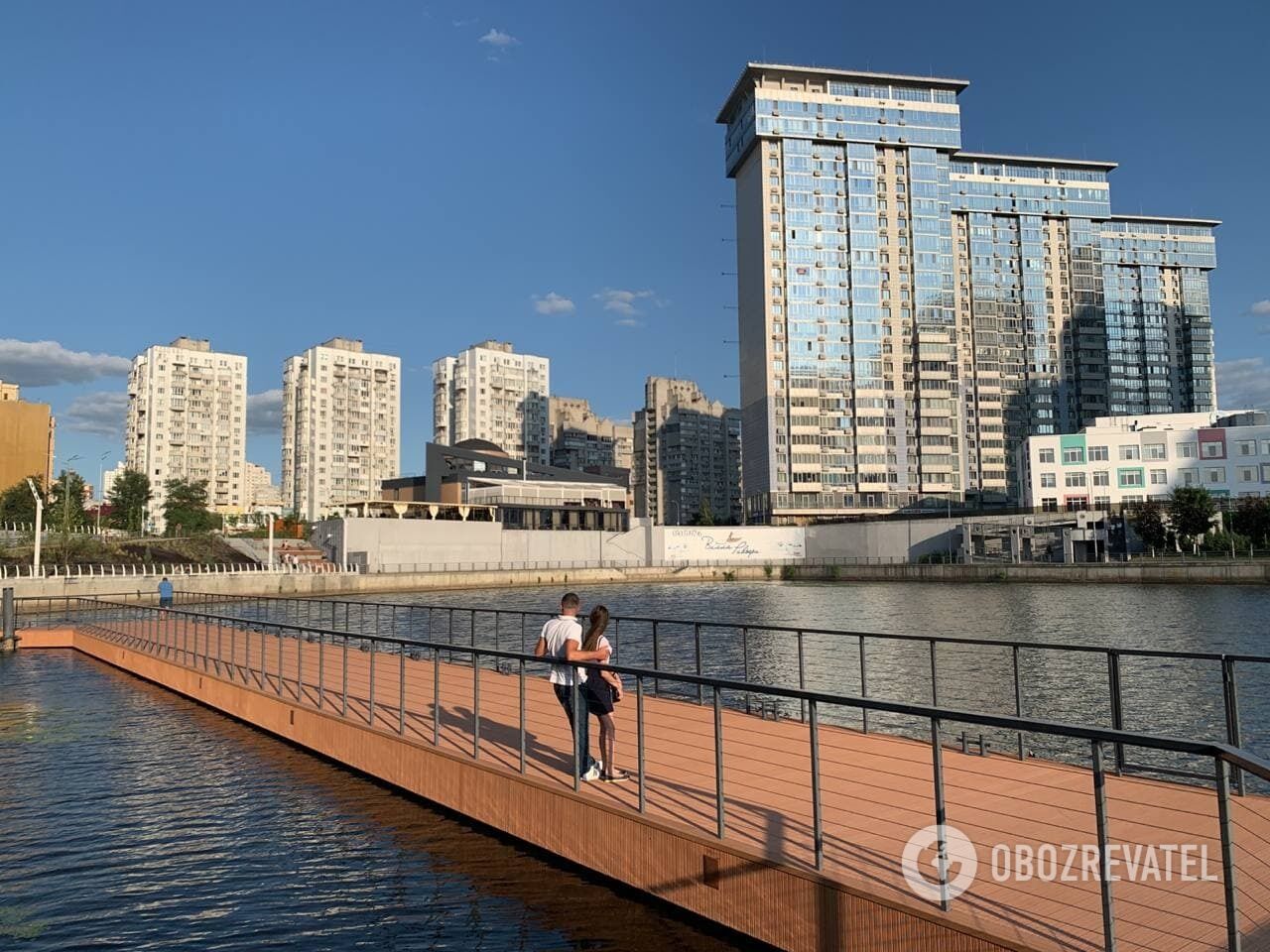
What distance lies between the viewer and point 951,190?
504ft

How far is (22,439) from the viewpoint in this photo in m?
128

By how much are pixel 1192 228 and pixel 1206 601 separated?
157 metres

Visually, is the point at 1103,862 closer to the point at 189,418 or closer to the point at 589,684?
the point at 589,684

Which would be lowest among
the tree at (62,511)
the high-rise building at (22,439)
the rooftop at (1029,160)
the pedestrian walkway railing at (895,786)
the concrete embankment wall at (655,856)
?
the concrete embankment wall at (655,856)

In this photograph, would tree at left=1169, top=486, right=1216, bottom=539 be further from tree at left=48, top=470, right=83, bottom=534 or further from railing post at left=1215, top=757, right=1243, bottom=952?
tree at left=48, top=470, right=83, bottom=534

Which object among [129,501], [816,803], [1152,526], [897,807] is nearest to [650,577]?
[1152,526]

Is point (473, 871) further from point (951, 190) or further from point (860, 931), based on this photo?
point (951, 190)

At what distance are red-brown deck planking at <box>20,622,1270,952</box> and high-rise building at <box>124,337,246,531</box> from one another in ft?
550

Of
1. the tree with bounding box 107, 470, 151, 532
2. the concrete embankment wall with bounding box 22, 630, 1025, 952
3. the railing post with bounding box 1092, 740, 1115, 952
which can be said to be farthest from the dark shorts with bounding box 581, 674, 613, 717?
→ the tree with bounding box 107, 470, 151, 532

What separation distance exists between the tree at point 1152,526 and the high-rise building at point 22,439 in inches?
5280

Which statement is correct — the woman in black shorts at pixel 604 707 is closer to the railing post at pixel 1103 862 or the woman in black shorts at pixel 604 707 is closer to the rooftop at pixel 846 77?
the railing post at pixel 1103 862

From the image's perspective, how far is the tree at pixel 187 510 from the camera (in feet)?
384

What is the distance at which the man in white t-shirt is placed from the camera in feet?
29.9

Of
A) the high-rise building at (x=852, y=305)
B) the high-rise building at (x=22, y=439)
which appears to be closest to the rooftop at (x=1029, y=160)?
the high-rise building at (x=852, y=305)
